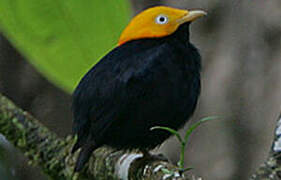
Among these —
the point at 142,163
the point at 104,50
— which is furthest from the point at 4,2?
the point at 142,163

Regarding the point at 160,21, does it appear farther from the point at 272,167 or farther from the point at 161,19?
the point at 272,167

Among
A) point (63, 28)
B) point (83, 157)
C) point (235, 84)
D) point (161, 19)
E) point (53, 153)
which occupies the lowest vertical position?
point (235, 84)

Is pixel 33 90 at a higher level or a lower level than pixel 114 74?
lower

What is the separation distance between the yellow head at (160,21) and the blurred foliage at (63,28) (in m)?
1.28

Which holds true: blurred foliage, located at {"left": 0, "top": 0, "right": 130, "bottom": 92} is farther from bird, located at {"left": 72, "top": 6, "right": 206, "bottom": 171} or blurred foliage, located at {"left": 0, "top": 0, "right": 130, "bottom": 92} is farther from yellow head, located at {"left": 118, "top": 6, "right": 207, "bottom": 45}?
yellow head, located at {"left": 118, "top": 6, "right": 207, "bottom": 45}

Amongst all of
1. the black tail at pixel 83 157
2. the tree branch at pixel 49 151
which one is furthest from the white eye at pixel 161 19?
the black tail at pixel 83 157

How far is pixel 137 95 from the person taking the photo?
2.74 metres

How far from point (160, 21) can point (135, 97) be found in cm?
64

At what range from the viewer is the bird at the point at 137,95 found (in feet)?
Result: 9.00

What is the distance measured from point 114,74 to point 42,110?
2828 mm

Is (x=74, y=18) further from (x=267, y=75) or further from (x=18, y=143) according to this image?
(x=267, y=75)

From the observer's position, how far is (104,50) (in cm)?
187

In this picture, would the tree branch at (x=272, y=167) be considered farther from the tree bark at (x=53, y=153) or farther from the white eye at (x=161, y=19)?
the white eye at (x=161, y=19)

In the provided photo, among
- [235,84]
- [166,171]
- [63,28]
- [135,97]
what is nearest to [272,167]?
[166,171]
